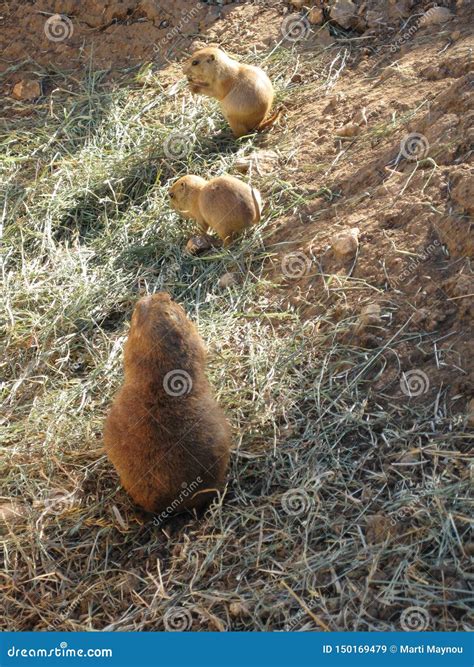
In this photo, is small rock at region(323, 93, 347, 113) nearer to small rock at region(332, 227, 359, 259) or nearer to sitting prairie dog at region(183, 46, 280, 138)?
sitting prairie dog at region(183, 46, 280, 138)

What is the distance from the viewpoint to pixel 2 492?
5.66 meters

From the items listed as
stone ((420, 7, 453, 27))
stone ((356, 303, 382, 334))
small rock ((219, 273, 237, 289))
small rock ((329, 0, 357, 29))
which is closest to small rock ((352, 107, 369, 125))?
stone ((420, 7, 453, 27))

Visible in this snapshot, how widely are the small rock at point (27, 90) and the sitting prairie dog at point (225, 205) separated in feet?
9.25

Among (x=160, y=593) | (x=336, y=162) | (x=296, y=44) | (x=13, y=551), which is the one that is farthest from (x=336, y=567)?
(x=296, y=44)

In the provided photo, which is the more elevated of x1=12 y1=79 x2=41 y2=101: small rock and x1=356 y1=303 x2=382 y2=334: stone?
x1=356 y1=303 x2=382 y2=334: stone

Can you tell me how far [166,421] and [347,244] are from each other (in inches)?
78.0

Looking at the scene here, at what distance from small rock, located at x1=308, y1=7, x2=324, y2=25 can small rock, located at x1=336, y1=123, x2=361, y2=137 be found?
72.1 inches

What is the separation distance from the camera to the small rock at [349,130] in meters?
7.45

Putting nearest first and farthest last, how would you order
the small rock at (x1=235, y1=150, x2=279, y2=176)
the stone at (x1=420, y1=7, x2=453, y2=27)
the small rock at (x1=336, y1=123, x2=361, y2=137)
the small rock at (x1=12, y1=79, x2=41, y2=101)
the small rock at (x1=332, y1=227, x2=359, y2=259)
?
the small rock at (x1=332, y1=227, x2=359, y2=259) < the small rock at (x1=336, y1=123, x2=361, y2=137) < the small rock at (x1=235, y1=150, x2=279, y2=176) < the stone at (x1=420, y1=7, x2=453, y2=27) < the small rock at (x1=12, y1=79, x2=41, y2=101)

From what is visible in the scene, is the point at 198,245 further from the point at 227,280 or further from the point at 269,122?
the point at 269,122

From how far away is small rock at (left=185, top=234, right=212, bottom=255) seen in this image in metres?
7.12

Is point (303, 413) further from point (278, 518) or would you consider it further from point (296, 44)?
point (296, 44)

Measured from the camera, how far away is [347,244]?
6.33m

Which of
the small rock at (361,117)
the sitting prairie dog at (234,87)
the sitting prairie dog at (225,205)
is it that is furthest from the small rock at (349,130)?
the sitting prairie dog at (225,205)
